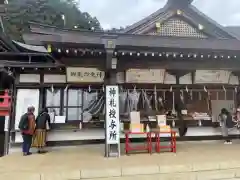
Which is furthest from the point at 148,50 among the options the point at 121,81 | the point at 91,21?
the point at 91,21

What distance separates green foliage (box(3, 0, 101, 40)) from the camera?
740 inches

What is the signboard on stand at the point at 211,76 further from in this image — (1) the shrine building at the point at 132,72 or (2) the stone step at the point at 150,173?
(2) the stone step at the point at 150,173

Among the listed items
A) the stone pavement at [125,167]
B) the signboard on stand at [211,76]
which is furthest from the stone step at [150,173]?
the signboard on stand at [211,76]

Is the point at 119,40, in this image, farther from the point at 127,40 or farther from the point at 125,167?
the point at 125,167

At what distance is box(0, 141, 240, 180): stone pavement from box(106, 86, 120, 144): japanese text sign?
61cm

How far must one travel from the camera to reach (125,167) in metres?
5.54

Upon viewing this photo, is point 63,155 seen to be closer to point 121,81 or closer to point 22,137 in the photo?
point 22,137

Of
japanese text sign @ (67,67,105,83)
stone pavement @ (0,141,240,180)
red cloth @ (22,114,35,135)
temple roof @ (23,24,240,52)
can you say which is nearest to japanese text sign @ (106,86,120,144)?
stone pavement @ (0,141,240,180)

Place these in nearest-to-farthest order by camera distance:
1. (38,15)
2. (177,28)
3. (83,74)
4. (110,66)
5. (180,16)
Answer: (110,66) → (83,74) → (180,16) → (177,28) → (38,15)

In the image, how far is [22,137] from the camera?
7.68m

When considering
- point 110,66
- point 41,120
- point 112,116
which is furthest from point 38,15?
point 112,116

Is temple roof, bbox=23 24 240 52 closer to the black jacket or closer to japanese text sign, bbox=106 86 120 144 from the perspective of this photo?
japanese text sign, bbox=106 86 120 144

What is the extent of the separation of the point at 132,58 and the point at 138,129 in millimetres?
2295

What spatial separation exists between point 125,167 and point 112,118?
1.79 metres
